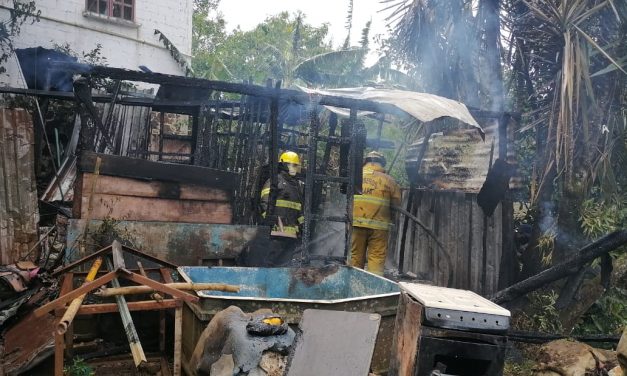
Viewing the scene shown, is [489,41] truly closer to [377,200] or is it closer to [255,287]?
[377,200]

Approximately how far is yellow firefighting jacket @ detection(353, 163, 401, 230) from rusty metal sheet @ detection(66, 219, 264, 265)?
1.80 meters

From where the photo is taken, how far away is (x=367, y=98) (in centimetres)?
651

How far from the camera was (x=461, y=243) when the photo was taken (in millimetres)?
6973

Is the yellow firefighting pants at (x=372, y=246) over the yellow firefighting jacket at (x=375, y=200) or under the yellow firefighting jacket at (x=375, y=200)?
under

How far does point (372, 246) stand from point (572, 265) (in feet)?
9.54

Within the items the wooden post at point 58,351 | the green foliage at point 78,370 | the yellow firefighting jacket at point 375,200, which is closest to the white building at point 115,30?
the yellow firefighting jacket at point 375,200

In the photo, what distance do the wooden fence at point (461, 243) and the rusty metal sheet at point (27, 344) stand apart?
4849 mm

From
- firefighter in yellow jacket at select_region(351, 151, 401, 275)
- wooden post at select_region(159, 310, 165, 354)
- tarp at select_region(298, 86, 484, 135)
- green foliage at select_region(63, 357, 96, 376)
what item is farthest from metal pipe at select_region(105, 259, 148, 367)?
firefighter in yellow jacket at select_region(351, 151, 401, 275)

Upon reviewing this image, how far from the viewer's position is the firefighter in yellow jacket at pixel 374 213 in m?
7.43

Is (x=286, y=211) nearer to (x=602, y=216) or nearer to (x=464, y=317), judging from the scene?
(x=602, y=216)

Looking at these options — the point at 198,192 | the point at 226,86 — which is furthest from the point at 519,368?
the point at 226,86

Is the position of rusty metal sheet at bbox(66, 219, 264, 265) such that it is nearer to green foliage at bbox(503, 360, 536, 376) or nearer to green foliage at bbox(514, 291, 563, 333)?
green foliage at bbox(503, 360, 536, 376)

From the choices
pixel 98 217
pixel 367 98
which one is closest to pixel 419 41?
pixel 367 98

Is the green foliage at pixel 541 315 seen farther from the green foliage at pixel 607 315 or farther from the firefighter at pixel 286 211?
the firefighter at pixel 286 211
